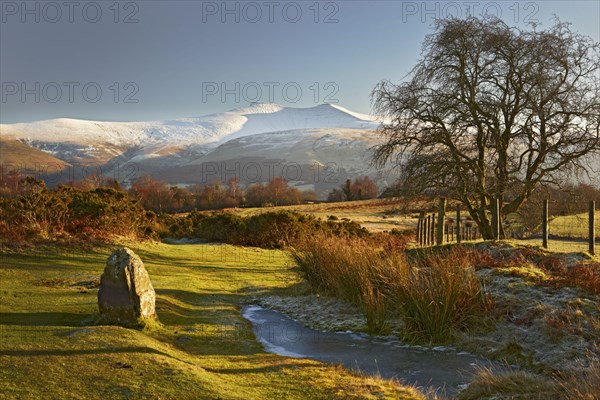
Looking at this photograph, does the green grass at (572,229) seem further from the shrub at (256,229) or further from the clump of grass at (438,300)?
the clump of grass at (438,300)

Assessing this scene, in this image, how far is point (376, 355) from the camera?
997cm

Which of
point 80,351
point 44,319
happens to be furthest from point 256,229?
point 80,351

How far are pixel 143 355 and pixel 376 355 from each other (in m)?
4.13

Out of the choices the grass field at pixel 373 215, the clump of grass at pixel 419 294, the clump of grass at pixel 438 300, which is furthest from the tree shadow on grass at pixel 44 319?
the grass field at pixel 373 215

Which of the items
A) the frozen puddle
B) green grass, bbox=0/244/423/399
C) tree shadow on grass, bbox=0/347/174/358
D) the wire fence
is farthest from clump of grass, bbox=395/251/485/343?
the wire fence

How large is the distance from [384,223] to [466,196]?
25.5m

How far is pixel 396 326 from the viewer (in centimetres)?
1173

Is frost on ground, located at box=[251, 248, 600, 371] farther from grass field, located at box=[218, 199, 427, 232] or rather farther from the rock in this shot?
grass field, located at box=[218, 199, 427, 232]

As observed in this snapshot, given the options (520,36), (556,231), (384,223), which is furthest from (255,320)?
(384,223)

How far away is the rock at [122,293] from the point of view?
9.90 m

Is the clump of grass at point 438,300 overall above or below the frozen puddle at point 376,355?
above

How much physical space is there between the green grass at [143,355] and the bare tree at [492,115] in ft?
42.0

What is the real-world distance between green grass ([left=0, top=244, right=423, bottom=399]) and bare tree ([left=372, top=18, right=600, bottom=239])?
12.8 meters

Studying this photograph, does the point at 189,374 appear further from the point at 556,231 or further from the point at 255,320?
the point at 556,231
